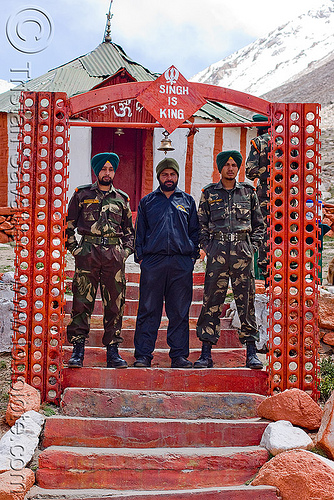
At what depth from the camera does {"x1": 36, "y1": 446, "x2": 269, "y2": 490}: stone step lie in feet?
13.7

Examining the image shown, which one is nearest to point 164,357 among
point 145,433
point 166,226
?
point 145,433

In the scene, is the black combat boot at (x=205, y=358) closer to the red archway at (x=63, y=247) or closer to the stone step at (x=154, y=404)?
the stone step at (x=154, y=404)

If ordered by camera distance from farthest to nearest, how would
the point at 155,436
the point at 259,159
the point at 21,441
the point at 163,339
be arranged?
1. the point at 259,159
2. the point at 163,339
3. the point at 155,436
4. the point at 21,441

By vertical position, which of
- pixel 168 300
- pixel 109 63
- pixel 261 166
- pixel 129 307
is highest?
pixel 109 63

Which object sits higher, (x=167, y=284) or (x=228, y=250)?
(x=228, y=250)

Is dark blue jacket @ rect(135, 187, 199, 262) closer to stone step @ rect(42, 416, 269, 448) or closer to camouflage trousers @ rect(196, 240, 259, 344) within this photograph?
camouflage trousers @ rect(196, 240, 259, 344)

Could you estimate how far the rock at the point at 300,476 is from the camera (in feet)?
12.5

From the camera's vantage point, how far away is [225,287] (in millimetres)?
5398

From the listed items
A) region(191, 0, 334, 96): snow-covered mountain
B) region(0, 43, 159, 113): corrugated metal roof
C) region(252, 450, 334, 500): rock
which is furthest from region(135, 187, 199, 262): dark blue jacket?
region(191, 0, 334, 96): snow-covered mountain

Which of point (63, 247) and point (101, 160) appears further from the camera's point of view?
point (101, 160)

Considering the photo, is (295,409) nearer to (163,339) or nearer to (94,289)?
(163,339)

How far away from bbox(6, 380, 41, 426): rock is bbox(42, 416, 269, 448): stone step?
236 millimetres

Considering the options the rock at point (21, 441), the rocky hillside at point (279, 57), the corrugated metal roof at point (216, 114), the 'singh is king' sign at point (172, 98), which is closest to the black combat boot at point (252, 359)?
the rock at point (21, 441)

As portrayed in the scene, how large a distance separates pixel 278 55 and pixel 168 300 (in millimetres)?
121580
